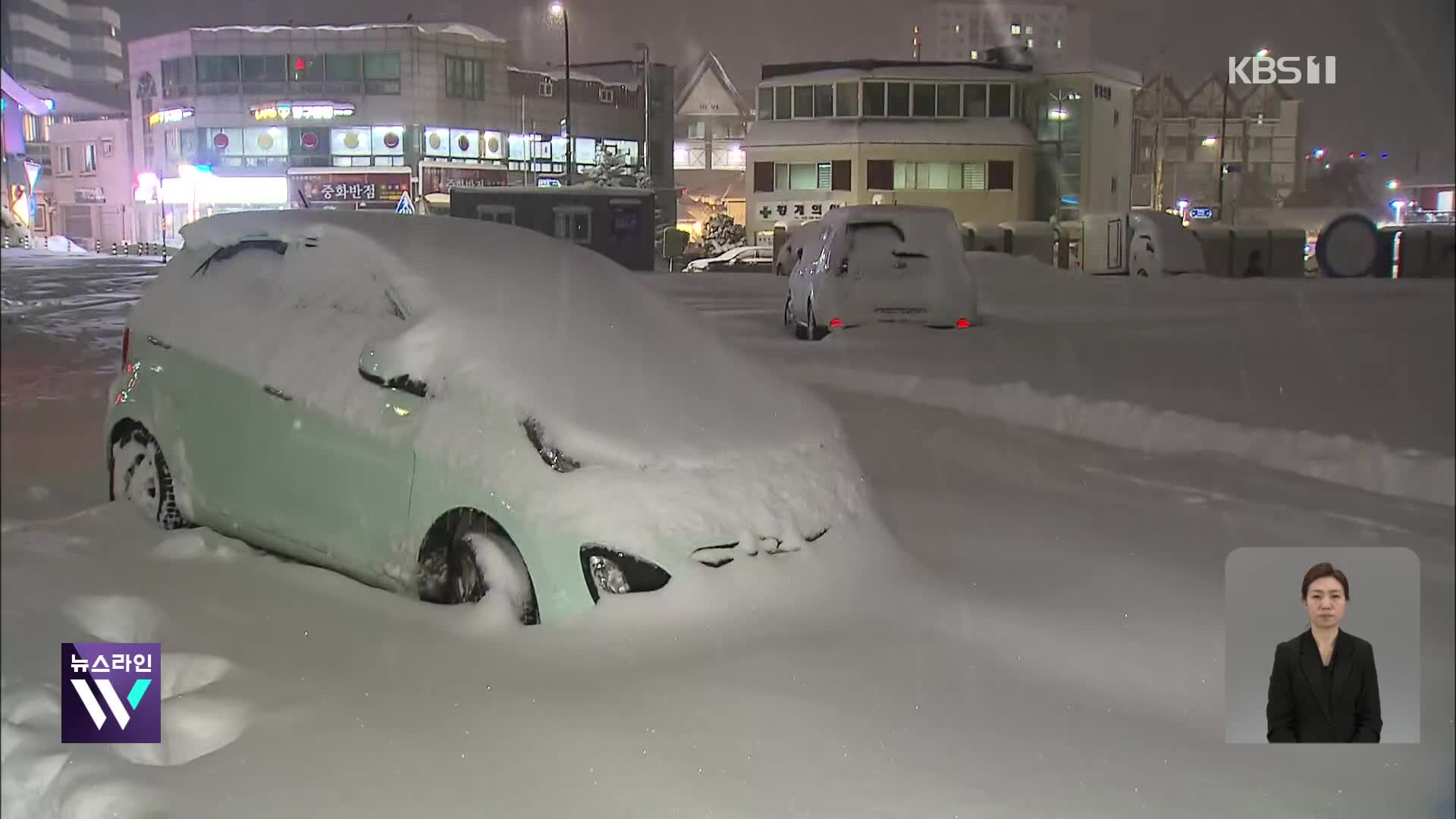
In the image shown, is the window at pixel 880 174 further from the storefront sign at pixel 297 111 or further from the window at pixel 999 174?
the storefront sign at pixel 297 111

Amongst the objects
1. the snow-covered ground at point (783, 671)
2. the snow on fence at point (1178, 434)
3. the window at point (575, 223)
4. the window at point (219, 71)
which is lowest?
the snow-covered ground at point (783, 671)

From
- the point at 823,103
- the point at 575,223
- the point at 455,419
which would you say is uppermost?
the point at 823,103

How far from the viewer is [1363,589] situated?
370cm

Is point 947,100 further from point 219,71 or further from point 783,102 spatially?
point 219,71

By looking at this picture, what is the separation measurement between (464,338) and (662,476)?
103 cm

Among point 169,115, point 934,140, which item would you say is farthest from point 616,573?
point 169,115

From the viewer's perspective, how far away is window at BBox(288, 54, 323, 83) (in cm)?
5394


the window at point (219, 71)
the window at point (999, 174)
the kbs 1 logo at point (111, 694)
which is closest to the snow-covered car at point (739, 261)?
the window at point (999, 174)

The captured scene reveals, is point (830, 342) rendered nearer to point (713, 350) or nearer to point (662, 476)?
point (713, 350)

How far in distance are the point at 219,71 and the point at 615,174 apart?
1977 cm

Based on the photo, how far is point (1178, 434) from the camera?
9008 mm

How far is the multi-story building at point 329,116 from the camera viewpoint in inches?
2069

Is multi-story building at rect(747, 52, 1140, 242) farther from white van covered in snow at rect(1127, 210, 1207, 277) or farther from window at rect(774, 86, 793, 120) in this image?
white van covered in snow at rect(1127, 210, 1207, 277)

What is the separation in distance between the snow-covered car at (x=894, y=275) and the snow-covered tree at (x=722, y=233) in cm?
3984
